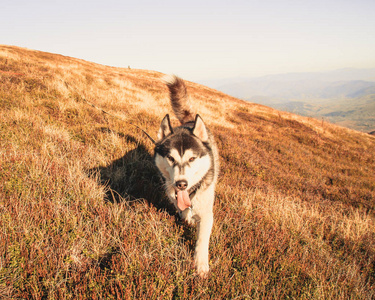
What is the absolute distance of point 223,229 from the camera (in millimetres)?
3193

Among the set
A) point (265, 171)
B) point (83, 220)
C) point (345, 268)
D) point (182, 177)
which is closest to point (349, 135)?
point (265, 171)

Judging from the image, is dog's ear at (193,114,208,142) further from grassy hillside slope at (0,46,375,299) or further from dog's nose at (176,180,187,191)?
grassy hillside slope at (0,46,375,299)

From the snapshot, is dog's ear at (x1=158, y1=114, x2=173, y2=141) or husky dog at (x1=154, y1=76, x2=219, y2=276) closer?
husky dog at (x1=154, y1=76, x2=219, y2=276)

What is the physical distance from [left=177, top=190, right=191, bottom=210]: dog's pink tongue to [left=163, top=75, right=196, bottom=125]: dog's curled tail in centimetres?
340

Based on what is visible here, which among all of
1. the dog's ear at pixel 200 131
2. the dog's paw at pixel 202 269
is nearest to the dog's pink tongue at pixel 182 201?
the dog's paw at pixel 202 269

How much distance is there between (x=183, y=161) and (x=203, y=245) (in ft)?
4.32

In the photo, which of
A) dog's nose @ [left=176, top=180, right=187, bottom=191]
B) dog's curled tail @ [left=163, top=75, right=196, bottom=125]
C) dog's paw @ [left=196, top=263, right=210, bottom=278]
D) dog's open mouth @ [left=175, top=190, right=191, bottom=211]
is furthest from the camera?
dog's curled tail @ [left=163, top=75, right=196, bottom=125]

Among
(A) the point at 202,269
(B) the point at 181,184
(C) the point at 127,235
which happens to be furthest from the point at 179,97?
(A) the point at 202,269

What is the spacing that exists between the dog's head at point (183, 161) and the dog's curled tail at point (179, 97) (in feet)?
7.02

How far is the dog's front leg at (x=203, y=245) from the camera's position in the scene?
2.37 meters

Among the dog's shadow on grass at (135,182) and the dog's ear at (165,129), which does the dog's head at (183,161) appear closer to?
the dog's ear at (165,129)

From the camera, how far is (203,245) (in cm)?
258

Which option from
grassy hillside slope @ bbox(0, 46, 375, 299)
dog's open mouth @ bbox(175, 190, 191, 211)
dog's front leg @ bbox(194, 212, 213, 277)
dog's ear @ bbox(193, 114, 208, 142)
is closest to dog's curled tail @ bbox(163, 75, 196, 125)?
grassy hillside slope @ bbox(0, 46, 375, 299)

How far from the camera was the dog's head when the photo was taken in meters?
3.10
